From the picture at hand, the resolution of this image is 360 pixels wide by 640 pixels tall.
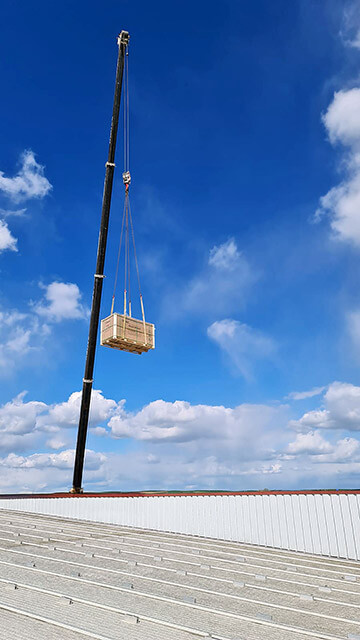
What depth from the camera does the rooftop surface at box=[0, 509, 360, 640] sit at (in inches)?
277

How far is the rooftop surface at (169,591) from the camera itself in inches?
277

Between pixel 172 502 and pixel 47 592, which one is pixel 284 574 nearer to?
pixel 47 592

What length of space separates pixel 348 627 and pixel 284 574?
399 cm

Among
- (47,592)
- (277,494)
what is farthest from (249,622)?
(277,494)

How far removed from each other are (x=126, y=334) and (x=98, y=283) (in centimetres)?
691

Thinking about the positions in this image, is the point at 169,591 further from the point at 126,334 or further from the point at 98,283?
the point at 98,283

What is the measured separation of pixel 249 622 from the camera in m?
7.46

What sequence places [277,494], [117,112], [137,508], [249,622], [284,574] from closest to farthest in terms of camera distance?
1. [249,622]
2. [284,574]
3. [277,494]
4. [137,508]
5. [117,112]

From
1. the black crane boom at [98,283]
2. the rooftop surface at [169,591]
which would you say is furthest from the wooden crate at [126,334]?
the rooftop surface at [169,591]

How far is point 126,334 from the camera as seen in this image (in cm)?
2180

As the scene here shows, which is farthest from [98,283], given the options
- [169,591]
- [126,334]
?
[169,591]

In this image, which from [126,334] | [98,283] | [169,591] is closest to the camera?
[169,591]

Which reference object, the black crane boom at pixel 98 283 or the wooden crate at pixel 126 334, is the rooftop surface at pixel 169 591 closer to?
the wooden crate at pixel 126 334

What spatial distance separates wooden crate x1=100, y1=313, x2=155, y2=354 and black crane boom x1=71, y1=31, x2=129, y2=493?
4.82m
